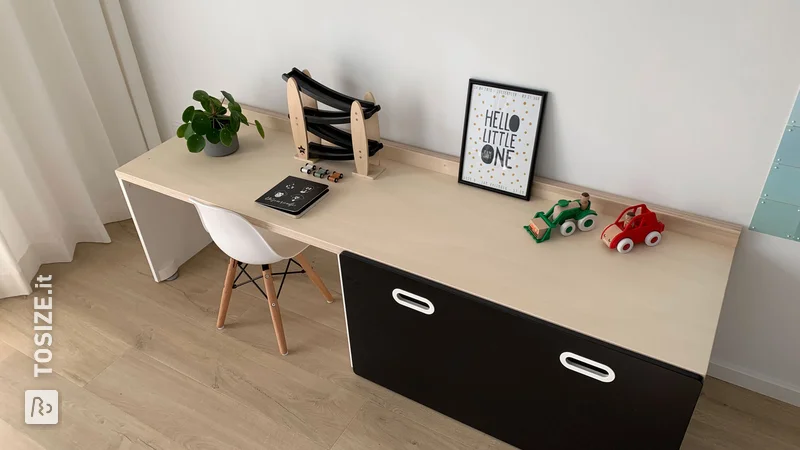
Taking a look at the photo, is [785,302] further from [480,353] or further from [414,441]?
[414,441]

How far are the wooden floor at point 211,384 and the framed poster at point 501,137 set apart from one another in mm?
695

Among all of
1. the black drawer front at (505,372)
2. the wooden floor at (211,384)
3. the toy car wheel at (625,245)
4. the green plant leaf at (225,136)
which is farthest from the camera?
the green plant leaf at (225,136)

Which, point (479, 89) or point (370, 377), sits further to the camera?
point (370, 377)

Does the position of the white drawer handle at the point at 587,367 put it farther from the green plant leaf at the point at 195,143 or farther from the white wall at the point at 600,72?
the green plant leaf at the point at 195,143

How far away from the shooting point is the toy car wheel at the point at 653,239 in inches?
54.6

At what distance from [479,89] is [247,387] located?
1.12 metres

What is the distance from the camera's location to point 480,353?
4.61 ft

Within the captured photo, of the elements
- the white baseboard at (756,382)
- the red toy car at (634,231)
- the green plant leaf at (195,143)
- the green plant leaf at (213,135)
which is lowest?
the white baseboard at (756,382)

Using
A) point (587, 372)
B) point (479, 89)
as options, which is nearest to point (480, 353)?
point (587, 372)

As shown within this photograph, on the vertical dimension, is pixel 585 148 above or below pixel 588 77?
below

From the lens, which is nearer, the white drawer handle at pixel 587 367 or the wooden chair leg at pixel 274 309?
the white drawer handle at pixel 587 367

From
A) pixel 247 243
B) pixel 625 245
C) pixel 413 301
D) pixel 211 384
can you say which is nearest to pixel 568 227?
pixel 625 245

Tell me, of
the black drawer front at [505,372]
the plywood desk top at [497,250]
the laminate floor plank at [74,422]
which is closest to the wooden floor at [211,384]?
the laminate floor plank at [74,422]

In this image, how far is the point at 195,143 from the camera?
1.80m
